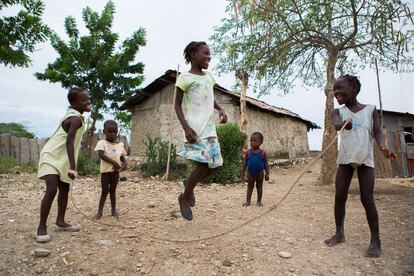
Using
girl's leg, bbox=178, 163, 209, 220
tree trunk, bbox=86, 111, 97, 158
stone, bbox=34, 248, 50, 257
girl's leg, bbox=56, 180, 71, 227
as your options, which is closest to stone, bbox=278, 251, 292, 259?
girl's leg, bbox=178, 163, 209, 220

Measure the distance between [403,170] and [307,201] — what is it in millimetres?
8964

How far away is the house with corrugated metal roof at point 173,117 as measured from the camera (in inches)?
558

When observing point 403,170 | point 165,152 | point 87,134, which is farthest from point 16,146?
point 403,170

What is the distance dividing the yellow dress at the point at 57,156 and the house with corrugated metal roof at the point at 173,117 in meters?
10.1

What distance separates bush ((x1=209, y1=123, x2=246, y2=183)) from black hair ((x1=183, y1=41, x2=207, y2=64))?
562 cm

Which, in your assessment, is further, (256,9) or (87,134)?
(87,134)

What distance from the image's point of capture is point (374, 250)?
2.91 meters

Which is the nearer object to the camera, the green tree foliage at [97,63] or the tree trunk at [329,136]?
the tree trunk at [329,136]

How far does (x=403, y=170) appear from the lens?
40.5ft

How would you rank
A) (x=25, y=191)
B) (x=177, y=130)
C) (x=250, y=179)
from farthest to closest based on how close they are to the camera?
(x=177, y=130) → (x=25, y=191) → (x=250, y=179)

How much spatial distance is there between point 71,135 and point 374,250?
3.10 metres

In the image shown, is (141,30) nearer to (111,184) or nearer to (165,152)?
(165,152)

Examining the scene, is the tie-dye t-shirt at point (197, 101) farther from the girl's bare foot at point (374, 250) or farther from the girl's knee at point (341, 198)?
the girl's bare foot at point (374, 250)

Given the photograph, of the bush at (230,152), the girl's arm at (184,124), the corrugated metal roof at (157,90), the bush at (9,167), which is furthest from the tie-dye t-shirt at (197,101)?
the corrugated metal roof at (157,90)
